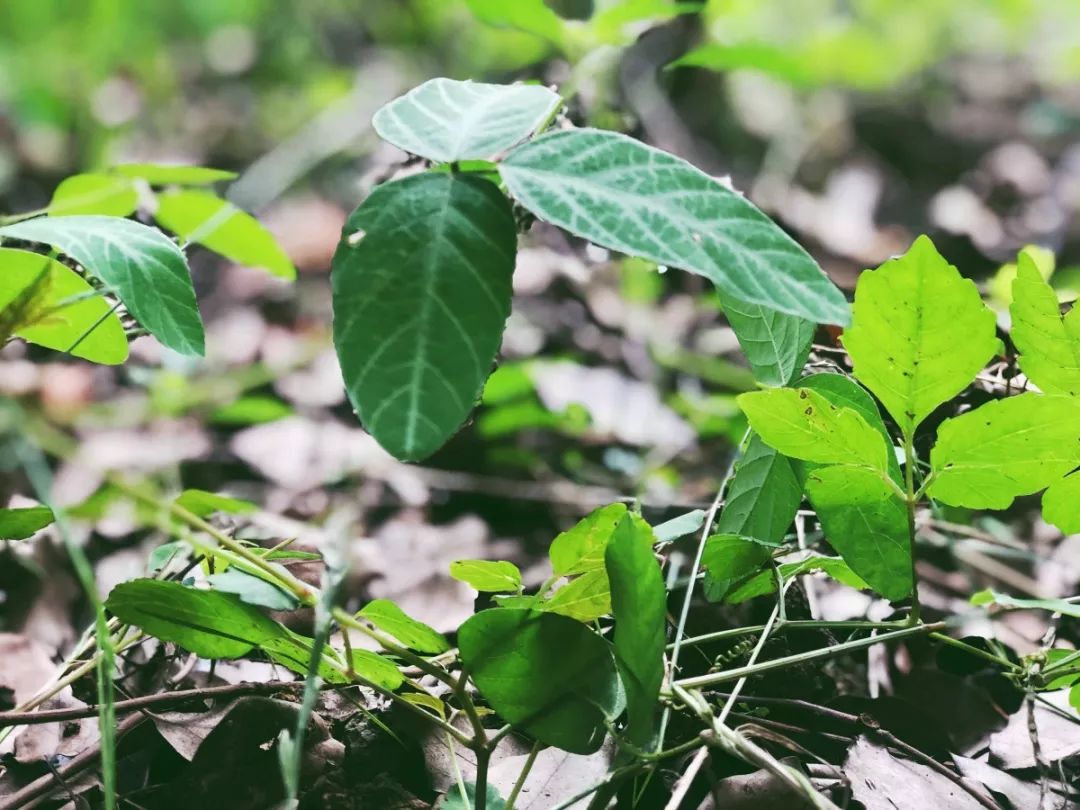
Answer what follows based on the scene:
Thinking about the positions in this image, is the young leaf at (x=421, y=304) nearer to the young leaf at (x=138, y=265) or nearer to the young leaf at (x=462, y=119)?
the young leaf at (x=462, y=119)

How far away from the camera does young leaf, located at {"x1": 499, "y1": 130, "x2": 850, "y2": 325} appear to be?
0.51 metres

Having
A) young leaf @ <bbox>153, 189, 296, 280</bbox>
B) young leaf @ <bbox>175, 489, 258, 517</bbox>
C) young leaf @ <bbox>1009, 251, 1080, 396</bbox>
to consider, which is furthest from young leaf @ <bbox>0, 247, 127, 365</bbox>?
young leaf @ <bbox>1009, 251, 1080, 396</bbox>

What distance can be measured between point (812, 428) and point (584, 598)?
215mm

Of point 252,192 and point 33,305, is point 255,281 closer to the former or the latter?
point 252,192

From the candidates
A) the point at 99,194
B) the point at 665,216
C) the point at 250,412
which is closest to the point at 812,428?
the point at 665,216

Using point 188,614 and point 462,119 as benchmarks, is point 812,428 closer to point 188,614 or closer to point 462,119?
point 462,119

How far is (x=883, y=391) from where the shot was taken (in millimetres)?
620

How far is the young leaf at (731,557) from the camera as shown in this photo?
671mm

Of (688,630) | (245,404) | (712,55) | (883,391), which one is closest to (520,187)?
(883,391)

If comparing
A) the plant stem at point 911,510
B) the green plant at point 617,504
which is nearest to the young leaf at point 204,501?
the green plant at point 617,504

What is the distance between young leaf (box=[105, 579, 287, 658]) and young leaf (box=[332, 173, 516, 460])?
232 mm

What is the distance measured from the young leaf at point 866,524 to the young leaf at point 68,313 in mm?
Answer: 611

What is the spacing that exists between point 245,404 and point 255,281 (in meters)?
0.79

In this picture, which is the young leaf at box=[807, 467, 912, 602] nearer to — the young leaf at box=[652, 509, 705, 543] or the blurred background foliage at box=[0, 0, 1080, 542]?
the young leaf at box=[652, 509, 705, 543]
